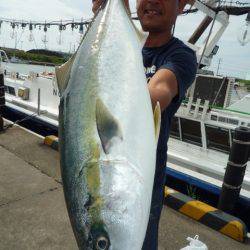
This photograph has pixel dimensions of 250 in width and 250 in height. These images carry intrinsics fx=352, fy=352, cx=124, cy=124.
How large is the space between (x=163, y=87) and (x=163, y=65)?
0.17 meters

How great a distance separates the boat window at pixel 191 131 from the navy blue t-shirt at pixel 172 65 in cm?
458

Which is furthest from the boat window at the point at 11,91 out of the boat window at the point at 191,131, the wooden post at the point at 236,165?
the wooden post at the point at 236,165

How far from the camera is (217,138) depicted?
6.11 meters

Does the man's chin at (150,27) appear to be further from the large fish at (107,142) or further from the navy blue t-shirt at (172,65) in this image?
the large fish at (107,142)

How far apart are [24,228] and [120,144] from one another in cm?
310

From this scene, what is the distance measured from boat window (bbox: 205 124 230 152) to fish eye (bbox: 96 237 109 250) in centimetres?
517

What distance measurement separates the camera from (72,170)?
113 centimetres

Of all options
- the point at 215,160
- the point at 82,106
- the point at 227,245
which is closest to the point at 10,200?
the point at 227,245

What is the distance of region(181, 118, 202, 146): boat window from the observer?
6316 mm

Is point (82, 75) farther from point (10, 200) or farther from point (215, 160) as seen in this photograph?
point (215, 160)

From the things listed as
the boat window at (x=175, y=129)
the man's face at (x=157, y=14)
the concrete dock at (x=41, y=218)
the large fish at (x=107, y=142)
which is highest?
the man's face at (x=157, y=14)

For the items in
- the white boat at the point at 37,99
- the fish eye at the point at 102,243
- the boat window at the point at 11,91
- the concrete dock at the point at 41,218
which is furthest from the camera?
the boat window at the point at 11,91

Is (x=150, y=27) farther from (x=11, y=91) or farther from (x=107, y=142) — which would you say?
(x=11, y=91)

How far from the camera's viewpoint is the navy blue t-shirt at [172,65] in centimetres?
150
